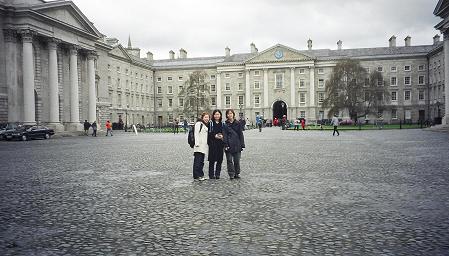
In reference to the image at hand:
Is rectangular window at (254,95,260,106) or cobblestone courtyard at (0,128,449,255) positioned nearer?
cobblestone courtyard at (0,128,449,255)

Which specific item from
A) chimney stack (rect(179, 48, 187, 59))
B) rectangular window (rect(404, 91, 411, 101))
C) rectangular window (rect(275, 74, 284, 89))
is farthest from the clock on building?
rectangular window (rect(404, 91, 411, 101))

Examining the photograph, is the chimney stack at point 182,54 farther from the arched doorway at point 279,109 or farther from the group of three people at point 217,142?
the group of three people at point 217,142

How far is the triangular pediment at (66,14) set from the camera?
40.3 metres

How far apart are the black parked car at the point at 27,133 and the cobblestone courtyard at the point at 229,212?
24.5 m

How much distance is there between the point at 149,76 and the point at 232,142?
3263 inches

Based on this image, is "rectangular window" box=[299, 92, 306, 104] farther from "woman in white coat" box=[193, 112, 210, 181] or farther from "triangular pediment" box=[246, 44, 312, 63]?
"woman in white coat" box=[193, 112, 210, 181]

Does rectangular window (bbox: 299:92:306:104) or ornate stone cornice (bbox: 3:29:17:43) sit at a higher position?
ornate stone cornice (bbox: 3:29:17:43)

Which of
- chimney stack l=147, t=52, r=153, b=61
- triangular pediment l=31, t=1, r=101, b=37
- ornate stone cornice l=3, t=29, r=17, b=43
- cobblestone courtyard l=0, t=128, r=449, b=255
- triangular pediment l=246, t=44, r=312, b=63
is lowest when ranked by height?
cobblestone courtyard l=0, t=128, r=449, b=255

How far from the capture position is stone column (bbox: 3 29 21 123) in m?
37.7

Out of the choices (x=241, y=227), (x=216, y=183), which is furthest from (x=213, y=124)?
(x=241, y=227)

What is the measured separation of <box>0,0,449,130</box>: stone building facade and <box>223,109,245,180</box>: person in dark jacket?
3340 centimetres

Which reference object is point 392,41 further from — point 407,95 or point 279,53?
point 279,53

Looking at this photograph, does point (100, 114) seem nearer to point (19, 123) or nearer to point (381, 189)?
point (19, 123)

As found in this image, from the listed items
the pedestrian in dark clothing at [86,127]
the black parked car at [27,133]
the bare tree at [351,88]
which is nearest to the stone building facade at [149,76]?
the pedestrian in dark clothing at [86,127]
